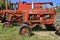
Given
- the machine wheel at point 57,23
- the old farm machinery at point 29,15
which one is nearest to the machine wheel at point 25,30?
the old farm machinery at point 29,15

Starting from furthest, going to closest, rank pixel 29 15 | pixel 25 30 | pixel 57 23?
pixel 29 15, pixel 25 30, pixel 57 23

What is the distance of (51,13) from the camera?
12.2 m

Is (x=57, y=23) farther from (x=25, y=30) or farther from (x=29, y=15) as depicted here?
(x=29, y=15)

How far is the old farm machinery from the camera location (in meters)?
11.4

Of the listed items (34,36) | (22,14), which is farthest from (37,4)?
(34,36)

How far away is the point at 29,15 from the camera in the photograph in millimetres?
12539

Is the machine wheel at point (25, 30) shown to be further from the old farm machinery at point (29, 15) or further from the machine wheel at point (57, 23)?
the machine wheel at point (57, 23)

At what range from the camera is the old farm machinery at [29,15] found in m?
11.4

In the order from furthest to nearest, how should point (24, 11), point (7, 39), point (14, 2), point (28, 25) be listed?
point (14, 2) < point (24, 11) < point (28, 25) < point (7, 39)

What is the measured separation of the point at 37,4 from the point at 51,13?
1.85 meters

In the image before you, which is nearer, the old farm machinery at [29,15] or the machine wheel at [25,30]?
the machine wheel at [25,30]

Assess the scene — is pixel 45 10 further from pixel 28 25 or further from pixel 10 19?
pixel 10 19

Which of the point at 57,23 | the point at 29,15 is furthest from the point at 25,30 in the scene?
the point at 57,23

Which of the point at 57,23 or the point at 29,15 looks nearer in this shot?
the point at 57,23
